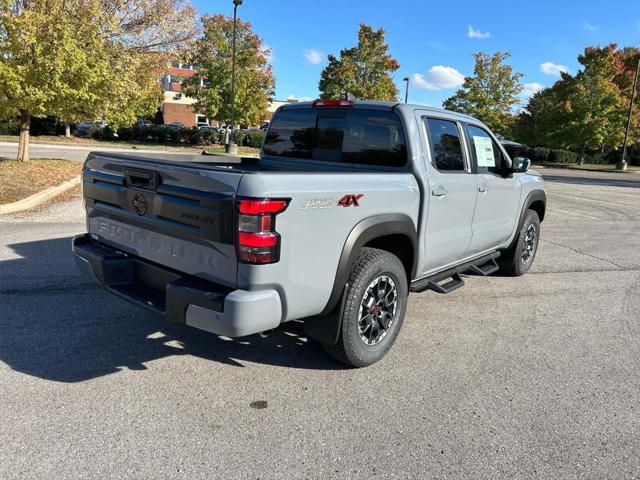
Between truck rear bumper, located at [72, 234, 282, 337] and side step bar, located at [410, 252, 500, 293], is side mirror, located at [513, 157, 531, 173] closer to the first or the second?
side step bar, located at [410, 252, 500, 293]

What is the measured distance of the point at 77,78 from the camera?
11.8 metres

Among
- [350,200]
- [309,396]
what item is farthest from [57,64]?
[309,396]

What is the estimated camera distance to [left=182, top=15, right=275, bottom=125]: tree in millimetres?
30672

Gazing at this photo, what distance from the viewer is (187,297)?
9.12ft

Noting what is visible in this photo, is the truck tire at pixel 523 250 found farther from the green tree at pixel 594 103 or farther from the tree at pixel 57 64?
the green tree at pixel 594 103

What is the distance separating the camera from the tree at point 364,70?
33750 mm

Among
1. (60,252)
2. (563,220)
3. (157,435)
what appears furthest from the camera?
(563,220)

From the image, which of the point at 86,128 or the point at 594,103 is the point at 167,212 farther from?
the point at 594,103

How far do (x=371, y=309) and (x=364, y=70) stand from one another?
111ft

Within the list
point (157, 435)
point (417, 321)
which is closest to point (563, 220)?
point (417, 321)

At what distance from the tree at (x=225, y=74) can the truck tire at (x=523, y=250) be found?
89.4 ft

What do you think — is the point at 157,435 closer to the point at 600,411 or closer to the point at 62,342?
the point at 62,342

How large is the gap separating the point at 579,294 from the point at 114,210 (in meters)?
5.17

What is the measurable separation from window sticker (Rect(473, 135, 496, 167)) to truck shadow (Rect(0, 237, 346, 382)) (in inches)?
96.3
